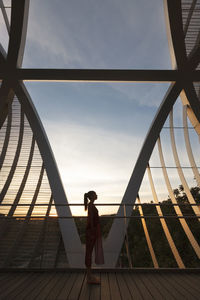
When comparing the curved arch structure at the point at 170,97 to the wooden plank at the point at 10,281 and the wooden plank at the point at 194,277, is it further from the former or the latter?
the wooden plank at the point at 10,281

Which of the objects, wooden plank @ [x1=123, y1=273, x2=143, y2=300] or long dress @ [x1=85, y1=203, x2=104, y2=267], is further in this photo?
long dress @ [x1=85, y1=203, x2=104, y2=267]

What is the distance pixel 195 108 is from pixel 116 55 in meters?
5.27

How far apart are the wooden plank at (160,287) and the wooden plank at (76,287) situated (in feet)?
4.00

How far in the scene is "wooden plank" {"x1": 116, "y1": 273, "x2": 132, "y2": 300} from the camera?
2561 mm

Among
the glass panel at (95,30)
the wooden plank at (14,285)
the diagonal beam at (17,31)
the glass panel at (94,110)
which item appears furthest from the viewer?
the glass panel at (94,110)

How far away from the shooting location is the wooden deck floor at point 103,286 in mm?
2600

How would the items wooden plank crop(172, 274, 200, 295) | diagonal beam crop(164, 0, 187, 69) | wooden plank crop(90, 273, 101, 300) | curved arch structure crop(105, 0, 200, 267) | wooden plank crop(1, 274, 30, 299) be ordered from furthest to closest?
diagonal beam crop(164, 0, 187, 69) < curved arch structure crop(105, 0, 200, 267) < wooden plank crop(172, 274, 200, 295) < wooden plank crop(1, 274, 30, 299) < wooden plank crop(90, 273, 101, 300)

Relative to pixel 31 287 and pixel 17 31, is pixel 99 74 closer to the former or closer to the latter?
pixel 17 31

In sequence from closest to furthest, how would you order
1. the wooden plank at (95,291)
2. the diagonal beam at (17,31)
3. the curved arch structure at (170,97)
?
the wooden plank at (95,291) < the curved arch structure at (170,97) < the diagonal beam at (17,31)

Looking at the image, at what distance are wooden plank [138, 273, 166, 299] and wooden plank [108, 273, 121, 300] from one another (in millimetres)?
484

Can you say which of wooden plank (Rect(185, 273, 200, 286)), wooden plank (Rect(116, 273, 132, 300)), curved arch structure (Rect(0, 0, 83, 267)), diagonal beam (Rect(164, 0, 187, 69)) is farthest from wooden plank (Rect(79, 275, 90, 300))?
diagonal beam (Rect(164, 0, 187, 69))

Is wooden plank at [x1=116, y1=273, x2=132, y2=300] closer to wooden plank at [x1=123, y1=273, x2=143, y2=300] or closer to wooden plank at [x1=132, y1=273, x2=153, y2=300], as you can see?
wooden plank at [x1=123, y1=273, x2=143, y2=300]

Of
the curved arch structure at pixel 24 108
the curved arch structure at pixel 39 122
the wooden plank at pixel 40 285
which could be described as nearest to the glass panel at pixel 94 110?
the curved arch structure at pixel 39 122

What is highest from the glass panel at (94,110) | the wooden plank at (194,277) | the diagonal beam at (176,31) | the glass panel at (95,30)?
the glass panel at (94,110)
